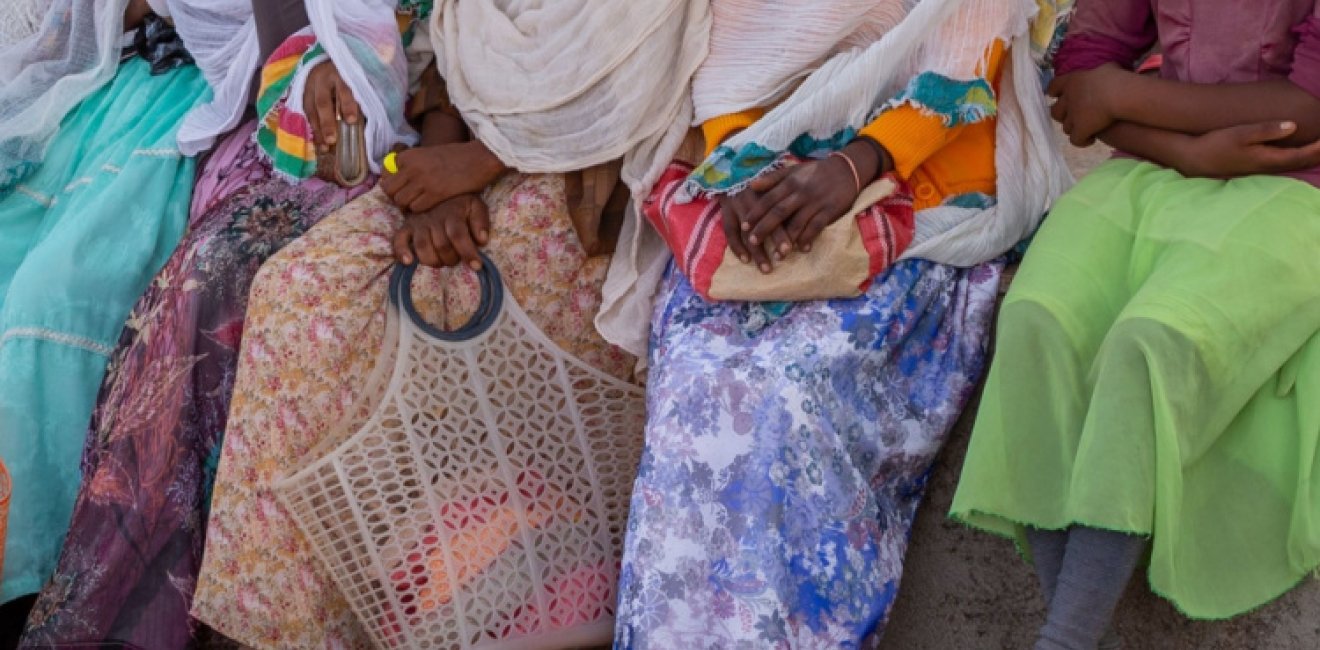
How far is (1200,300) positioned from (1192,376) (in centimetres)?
11

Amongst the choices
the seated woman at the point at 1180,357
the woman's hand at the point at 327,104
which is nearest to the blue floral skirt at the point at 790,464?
the seated woman at the point at 1180,357

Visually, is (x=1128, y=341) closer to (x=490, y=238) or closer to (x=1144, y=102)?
(x=1144, y=102)

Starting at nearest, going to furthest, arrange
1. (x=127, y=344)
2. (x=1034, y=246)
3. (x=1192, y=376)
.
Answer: (x=1192, y=376) < (x=1034, y=246) < (x=127, y=344)

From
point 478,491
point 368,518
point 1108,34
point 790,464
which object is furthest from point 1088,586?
point 368,518

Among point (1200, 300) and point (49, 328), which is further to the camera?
point (49, 328)

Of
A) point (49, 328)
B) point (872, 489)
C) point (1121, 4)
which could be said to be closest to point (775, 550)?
point (872, 489)

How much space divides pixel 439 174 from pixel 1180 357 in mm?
1467

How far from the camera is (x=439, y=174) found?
2.93 meters

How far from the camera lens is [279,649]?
277 cm

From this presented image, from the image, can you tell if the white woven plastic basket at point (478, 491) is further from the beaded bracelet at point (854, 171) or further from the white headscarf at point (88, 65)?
the white headscarf at point (88, 65)

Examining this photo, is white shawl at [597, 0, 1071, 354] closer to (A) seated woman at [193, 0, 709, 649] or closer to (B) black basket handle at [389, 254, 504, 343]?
(A) seated woman at [193, 0, 709, 649]

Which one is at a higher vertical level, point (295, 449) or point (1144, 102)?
point (1144, 102)

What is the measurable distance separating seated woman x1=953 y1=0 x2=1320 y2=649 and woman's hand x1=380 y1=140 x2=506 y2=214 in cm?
111

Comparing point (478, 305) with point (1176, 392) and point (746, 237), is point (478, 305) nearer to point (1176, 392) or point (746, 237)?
point (746, 237)
